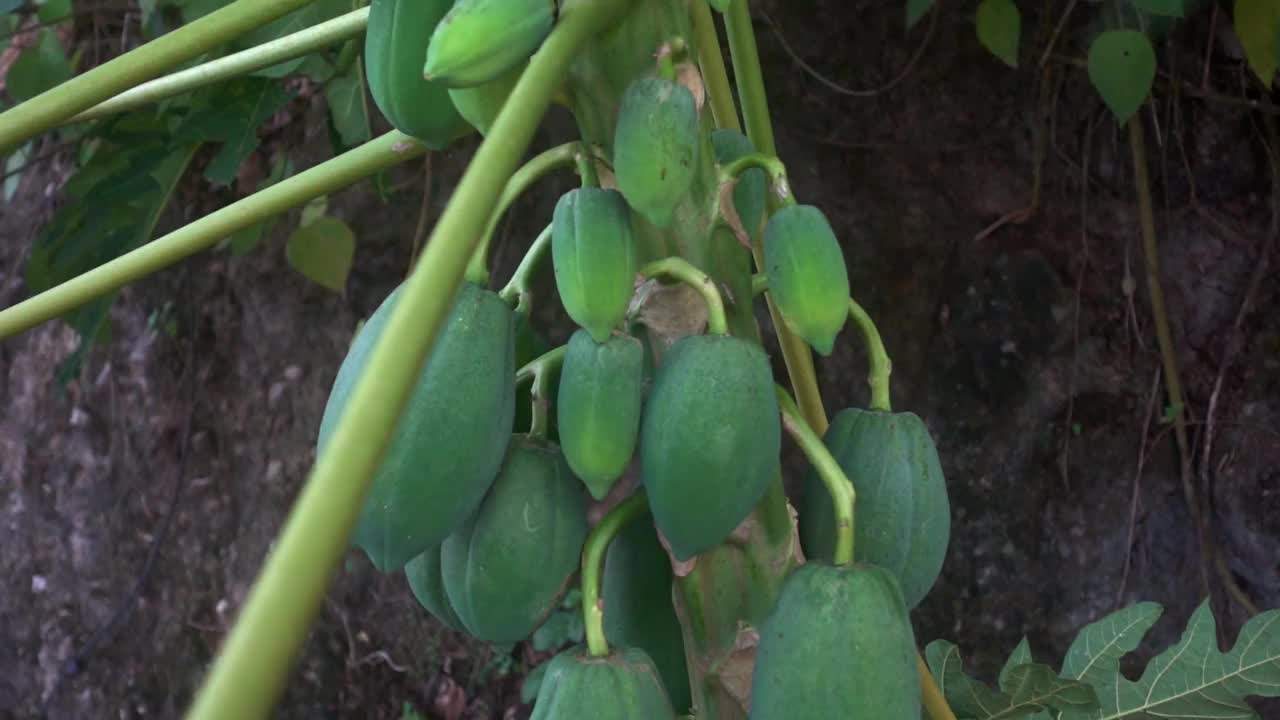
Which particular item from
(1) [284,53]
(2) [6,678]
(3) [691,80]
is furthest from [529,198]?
(2) [6,678]

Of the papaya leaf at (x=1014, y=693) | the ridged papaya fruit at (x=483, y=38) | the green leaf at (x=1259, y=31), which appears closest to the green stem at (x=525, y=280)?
the ridged papaya fruit at (x=483, y=38)

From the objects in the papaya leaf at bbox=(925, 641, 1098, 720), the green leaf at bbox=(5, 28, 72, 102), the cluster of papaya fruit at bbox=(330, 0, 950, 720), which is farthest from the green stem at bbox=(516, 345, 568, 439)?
the green leaf at bbox=(5, 28, 72, 102)

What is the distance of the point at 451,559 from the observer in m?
0.65

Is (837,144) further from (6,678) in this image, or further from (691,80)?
(6,678)

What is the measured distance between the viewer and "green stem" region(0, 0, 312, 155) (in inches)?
23.8

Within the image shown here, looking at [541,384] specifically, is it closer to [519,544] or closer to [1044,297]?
[519,544]

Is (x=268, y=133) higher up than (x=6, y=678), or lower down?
higher up

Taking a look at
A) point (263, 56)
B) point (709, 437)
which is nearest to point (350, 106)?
point (263, 56)

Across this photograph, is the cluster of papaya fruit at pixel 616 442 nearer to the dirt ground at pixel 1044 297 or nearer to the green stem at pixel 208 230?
the green stem at pixel 208 230

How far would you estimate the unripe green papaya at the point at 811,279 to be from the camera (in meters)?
0.63

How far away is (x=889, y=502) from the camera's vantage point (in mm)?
663

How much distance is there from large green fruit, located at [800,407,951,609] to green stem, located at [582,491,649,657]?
0.11 metres

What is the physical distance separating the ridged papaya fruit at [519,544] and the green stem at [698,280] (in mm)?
116

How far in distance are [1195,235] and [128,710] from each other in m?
2.44
